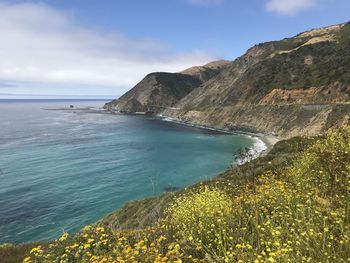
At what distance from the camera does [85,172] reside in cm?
5200

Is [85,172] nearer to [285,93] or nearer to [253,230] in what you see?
[253,230]

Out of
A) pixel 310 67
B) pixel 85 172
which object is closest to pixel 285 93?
pixel 310 67

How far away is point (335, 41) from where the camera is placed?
5098 inches

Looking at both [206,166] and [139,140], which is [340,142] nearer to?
[206,166]

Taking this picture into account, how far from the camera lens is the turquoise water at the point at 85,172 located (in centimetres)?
3388

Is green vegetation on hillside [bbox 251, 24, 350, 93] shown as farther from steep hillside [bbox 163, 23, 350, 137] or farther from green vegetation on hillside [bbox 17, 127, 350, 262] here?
green vegetation on hillside [bbox 17, 127, 350, 262]

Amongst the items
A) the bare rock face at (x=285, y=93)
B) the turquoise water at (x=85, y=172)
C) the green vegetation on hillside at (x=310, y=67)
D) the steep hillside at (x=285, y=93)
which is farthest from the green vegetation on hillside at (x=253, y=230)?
the green vegetation on hillside at (x=310, y=67)

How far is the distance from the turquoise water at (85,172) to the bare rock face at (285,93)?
1484 cm

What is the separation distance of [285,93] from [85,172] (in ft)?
242

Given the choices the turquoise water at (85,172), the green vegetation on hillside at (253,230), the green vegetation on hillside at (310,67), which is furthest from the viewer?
the green vegetation on hillside at (310,67)

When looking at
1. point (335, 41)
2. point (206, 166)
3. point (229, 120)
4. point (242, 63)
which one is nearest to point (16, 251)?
point (206, 166)

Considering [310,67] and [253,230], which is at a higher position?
[310,67]

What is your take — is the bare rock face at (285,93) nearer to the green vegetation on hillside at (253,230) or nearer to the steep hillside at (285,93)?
the steep hillside at (285,93)

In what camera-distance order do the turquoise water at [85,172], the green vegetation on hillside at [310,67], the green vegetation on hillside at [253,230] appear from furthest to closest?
1. the green vegetation on hillside at [310,67]
2. the turquoise water at [85,172]
3. the green vegetation on hillside at [253,230]
